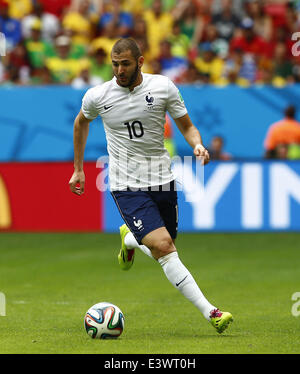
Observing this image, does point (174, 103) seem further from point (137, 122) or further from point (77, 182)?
point (77, 182)

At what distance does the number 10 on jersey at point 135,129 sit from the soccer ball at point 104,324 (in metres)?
1.55

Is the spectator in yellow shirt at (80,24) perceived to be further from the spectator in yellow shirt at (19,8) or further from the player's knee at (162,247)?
the player's knee at (162,247)

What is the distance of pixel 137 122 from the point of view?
784 cm

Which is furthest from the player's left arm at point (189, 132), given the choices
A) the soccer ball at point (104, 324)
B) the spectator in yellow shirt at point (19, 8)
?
the spectator in yellow shirt at point (19, 8)

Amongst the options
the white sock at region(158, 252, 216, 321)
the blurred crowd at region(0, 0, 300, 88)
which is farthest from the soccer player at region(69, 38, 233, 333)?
the blurred crowd at region(0, 0, 300, 88)

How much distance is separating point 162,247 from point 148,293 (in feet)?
9.27

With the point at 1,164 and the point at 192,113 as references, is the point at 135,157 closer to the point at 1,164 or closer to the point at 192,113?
the point at 1,164

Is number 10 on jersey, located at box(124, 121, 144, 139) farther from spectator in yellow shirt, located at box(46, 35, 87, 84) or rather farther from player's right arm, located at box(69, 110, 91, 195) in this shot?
spectator in yellow shirt, located at box(46, 35, 87, 84)

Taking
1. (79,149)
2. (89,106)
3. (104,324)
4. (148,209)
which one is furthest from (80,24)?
(104,324)

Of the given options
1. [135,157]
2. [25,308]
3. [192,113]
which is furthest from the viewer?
[192,113]

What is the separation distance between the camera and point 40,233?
53.0 feet

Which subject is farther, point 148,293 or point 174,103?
point 148,293
